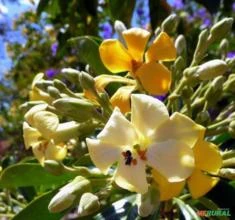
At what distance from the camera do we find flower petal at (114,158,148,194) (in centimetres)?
92

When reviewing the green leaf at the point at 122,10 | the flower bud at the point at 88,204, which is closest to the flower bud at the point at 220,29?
the flower bud at the point at 88,204

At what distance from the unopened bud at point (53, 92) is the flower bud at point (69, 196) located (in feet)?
0.58

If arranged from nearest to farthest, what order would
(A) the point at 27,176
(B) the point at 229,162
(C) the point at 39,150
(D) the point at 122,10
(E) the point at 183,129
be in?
(E) the point at 183,129 → (B) the point at 229,162 → (C) the point at 39,150 → (A) the point at 27,176 → (D) the point at 122,10

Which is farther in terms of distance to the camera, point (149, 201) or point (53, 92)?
point (53, 92)

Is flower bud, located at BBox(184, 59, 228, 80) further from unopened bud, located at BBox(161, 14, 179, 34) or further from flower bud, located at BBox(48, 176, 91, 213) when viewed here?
flower bud, located at BBox(48, 176, 91, 213)

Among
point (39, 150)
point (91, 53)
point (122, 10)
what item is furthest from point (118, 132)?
point (122, 10)

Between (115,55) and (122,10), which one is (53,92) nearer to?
(115,55)

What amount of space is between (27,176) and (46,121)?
26 cm

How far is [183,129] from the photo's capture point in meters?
0.92

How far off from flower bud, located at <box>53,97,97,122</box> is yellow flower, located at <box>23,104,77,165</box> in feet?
0.10

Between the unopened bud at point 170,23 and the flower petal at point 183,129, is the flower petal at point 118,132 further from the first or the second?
the unopened bud at point 170,23

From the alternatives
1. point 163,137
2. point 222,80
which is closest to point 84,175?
point 163,137

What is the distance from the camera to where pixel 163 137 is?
943mm

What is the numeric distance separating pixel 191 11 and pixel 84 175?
398 cm
